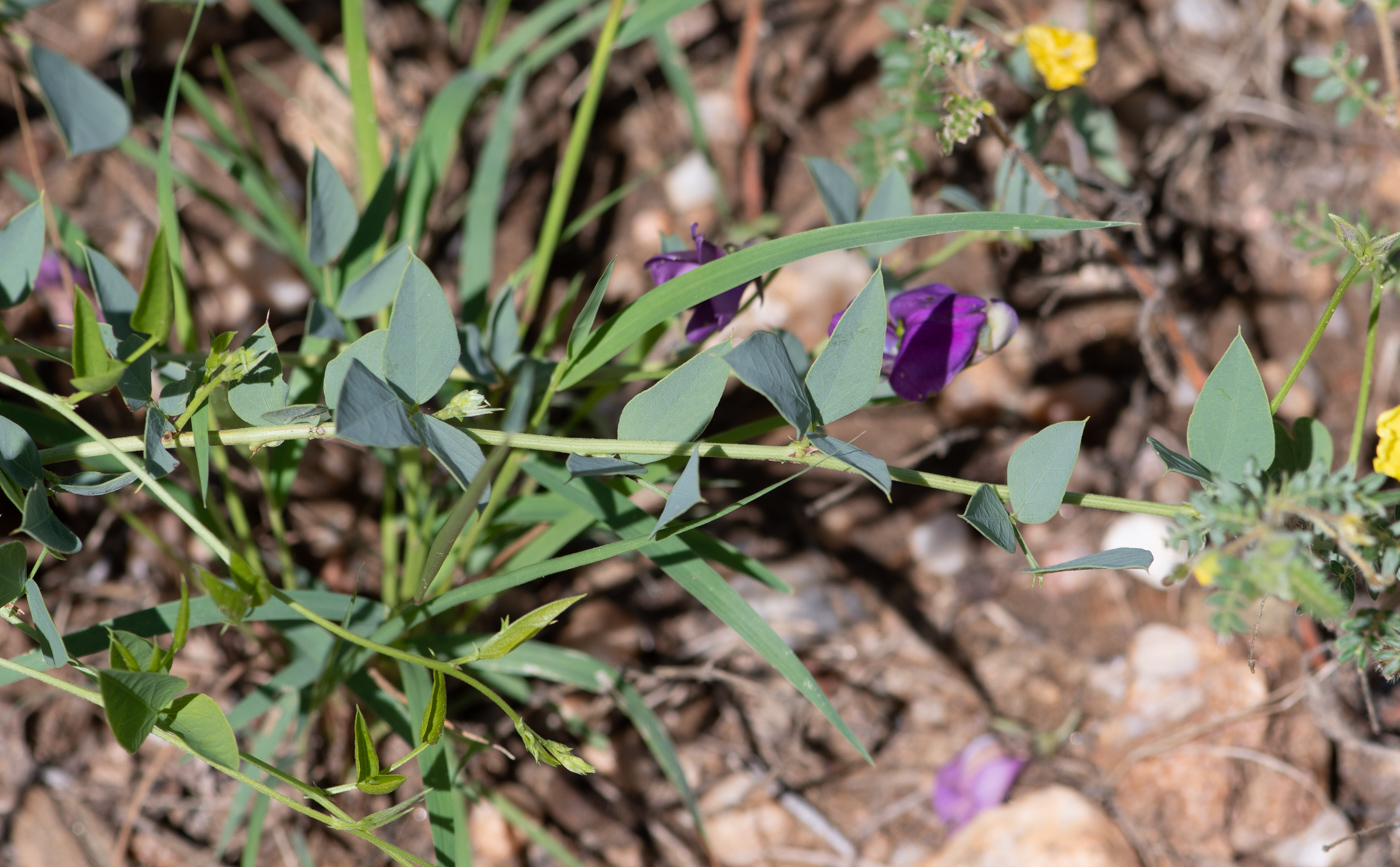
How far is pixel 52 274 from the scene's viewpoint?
1.17 m

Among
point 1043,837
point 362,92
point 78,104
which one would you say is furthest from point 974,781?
point 78,104

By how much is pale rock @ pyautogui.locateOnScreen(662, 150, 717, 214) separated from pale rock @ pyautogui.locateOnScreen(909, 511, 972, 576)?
2.04 ft

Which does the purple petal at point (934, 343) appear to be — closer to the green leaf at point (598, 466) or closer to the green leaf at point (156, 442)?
the green leaf at point (598, 466)

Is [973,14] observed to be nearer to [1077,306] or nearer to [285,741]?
[1077,306]

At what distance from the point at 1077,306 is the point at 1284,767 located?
677mm

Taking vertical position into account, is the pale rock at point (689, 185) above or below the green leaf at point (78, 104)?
below

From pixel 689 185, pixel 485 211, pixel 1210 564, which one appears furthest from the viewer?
pixel 689 185

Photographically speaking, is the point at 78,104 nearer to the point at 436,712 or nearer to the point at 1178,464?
the point at 436,712

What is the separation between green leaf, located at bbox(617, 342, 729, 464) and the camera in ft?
1.97

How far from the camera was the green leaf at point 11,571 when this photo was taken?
0.59 m

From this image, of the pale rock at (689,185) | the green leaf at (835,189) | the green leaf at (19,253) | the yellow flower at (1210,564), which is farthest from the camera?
the pale rock at (689,185)

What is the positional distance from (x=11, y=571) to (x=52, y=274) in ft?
2.42

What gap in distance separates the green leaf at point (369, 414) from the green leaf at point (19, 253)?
39cm

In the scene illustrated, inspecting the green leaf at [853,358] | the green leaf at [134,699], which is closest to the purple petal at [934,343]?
the green leaf at [853,358]
